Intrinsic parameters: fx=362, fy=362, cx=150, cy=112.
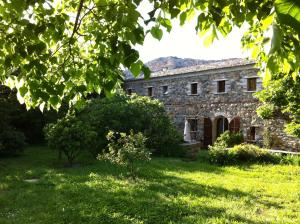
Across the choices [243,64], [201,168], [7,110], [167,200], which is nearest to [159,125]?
[201,168]

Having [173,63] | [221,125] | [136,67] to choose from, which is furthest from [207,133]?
[136,67]

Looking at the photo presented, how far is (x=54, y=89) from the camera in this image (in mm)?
3465

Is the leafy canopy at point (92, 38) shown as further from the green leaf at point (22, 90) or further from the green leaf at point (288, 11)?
the green leaf at point (288, 11)

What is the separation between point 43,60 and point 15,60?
26cm

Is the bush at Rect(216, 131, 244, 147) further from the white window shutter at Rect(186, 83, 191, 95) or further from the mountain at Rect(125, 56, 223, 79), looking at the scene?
the mountain at Rect(125, 56, 223, 79)

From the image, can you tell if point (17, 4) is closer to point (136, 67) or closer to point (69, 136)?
point (136, 67)

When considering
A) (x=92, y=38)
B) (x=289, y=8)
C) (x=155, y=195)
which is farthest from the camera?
(x=155, y=195)

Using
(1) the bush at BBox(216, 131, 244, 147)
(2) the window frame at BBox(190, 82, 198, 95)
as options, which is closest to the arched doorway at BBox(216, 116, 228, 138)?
(2) the window frame at BBox(190, 82, 198, 95)

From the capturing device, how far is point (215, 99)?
23.3 m

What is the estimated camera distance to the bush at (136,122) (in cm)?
1789

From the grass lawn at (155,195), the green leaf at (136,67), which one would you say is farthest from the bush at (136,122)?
the green leaf at (136,67)

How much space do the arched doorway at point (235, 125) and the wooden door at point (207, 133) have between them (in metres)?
1.58

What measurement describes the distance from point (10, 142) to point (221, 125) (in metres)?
12.9

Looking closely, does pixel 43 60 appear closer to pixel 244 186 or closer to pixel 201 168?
pixel 244 186
